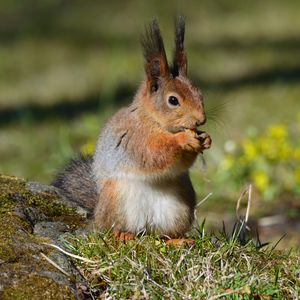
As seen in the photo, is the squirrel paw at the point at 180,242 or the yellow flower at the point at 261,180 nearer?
the squirrel paw at the point at 180,242

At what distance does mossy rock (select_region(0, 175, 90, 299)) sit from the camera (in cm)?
310

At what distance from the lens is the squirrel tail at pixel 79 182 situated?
4.09 m

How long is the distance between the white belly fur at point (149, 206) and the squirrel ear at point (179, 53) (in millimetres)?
474

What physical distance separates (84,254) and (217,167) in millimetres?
3037

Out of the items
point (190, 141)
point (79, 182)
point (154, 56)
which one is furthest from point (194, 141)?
point (79, 182)

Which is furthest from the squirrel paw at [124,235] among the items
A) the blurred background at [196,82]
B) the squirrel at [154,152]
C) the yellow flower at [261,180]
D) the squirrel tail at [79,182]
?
the yellow flower at [261,180]

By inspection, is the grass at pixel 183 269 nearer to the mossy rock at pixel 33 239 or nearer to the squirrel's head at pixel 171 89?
the mossy rock at pixel 33 239

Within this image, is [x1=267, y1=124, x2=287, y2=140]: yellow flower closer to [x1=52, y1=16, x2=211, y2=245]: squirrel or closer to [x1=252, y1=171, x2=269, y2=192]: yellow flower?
[x1=252, y1=171, x2=269, y2=192]: yellow flower

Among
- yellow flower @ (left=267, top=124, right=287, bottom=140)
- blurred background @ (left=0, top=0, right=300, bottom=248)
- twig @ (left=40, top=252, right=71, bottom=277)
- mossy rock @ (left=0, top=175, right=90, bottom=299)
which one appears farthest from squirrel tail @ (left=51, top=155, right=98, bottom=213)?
yellow flower @ (left=267, top=124, right=287, bottom=140)

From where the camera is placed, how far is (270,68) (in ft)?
29.5

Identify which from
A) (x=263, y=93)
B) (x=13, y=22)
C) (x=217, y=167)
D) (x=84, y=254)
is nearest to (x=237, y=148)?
(x=217, y=167)

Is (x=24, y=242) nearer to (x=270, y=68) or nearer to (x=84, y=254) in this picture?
(x=84, y=254)

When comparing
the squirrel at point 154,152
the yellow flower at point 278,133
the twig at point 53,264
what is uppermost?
the squirrel at point 154,152

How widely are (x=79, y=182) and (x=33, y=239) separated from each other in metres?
0.77
